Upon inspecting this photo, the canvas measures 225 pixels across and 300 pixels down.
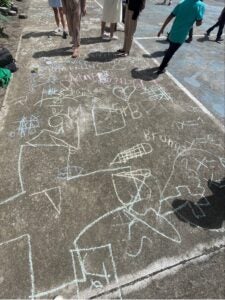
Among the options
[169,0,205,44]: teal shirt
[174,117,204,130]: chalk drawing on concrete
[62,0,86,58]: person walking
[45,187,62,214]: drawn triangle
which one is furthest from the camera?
[62,0,86,58]: person walking

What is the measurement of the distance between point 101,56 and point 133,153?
11.9 feet

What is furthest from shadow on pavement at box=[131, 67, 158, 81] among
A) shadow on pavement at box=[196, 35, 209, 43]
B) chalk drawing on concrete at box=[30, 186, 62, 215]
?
shadow on pavement at box=[196, 35, 209, 43]

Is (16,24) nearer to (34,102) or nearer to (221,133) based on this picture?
(34,102)

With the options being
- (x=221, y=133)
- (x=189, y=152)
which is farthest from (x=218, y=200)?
(x=221, y=133)

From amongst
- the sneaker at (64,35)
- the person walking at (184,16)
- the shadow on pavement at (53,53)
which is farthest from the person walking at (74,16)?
the person walking at (184,16)

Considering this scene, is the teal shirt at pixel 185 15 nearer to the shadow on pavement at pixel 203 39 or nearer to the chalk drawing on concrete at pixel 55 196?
the shadow on pavement at pixel 203 39

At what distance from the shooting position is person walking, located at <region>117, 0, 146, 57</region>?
19.9ft

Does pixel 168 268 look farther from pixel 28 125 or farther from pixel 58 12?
pixel 58 12

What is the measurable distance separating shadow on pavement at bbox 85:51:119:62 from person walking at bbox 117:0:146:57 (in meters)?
0.24

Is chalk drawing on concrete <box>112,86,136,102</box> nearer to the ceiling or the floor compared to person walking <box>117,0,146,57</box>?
nearer to the floor

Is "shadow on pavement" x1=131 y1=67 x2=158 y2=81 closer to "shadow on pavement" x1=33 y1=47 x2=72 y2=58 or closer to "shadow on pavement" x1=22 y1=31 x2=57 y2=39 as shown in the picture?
"shadow on pavement" x1=33 y1=47 x2=72 y2=58

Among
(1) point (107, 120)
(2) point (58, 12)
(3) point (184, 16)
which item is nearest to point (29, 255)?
(1) point (107, 120)

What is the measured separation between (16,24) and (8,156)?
19.7ft

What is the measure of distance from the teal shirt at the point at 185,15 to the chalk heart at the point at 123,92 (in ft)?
5.35
